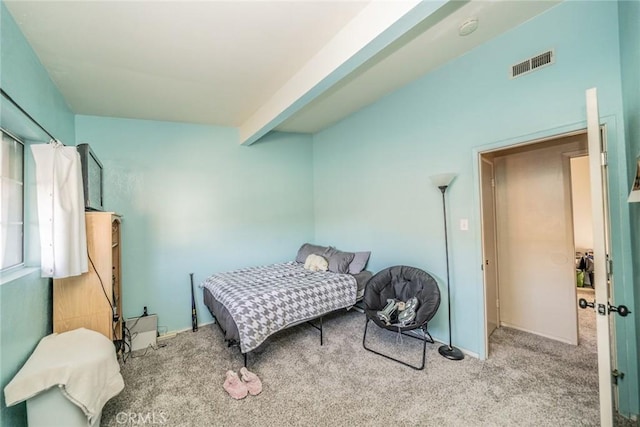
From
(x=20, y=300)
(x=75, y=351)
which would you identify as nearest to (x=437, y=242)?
(x=75, y=351)

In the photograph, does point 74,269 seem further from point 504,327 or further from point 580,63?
point 504,327

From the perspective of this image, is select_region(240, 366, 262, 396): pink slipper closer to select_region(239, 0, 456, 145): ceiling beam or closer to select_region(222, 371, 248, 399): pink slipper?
select_region(222, 371, 248, 399): pink slipper

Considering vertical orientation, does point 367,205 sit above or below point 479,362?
above

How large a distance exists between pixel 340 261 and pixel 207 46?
2.85m

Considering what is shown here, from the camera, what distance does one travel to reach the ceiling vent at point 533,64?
2.09 meters

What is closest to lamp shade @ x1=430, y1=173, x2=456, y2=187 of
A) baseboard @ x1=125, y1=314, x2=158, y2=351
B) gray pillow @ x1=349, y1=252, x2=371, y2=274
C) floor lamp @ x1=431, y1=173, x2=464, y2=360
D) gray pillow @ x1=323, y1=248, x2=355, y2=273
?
floor lamp @ x1=431, y1=173, x2=464, y2=360

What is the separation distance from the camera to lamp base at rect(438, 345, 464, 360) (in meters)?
2.60

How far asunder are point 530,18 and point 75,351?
4.09m

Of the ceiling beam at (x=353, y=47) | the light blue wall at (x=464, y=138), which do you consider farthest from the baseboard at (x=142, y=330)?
the ceiling beam at (x=353, y=47)

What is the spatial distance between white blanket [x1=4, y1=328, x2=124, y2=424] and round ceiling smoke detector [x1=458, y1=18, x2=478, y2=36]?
3540 millimetres

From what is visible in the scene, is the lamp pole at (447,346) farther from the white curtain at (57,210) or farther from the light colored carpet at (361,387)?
the white curtain at (57,210)

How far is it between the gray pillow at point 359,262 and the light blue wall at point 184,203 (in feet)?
4.35

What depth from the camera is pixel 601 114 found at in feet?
6.14

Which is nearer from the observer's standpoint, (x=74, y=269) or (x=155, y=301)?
(x=74, y=269)
